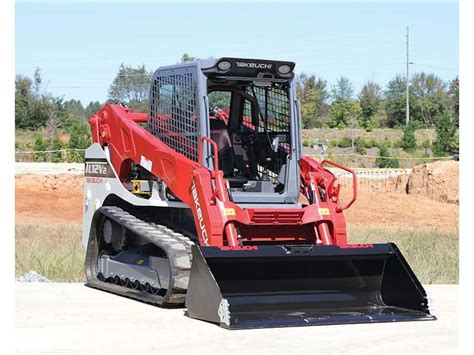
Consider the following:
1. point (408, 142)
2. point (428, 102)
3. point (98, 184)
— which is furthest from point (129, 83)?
point (98, 184)

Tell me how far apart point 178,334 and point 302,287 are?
6.18 ft

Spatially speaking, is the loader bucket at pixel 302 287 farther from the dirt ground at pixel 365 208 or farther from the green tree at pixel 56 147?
the green tree at pixel 56 147

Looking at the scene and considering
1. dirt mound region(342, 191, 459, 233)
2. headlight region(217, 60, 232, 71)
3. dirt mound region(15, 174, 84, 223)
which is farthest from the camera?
dirt mound region(15, 174, 84, 223)

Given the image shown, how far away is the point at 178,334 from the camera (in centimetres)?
977

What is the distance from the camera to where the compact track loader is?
1077 cm

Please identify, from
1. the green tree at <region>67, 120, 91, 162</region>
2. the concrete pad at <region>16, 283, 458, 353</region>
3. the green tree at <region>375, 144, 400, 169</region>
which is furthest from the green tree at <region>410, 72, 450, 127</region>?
the concrete pad at <region>16, 283, 458, 353</region>

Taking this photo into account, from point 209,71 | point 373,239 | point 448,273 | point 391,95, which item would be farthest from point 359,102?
point 209,71

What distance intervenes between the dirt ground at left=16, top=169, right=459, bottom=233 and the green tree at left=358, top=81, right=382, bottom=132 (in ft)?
95.2

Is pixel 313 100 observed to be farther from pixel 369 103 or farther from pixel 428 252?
pixel 428 252

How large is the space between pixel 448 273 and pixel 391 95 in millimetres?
56117

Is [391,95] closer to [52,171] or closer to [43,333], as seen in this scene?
[52,171]

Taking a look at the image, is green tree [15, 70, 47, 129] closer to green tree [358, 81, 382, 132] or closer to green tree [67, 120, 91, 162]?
green tree [67, 120, 91, 162]

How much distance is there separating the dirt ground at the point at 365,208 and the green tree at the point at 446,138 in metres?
16.5

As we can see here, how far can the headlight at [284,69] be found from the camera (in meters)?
12.4
